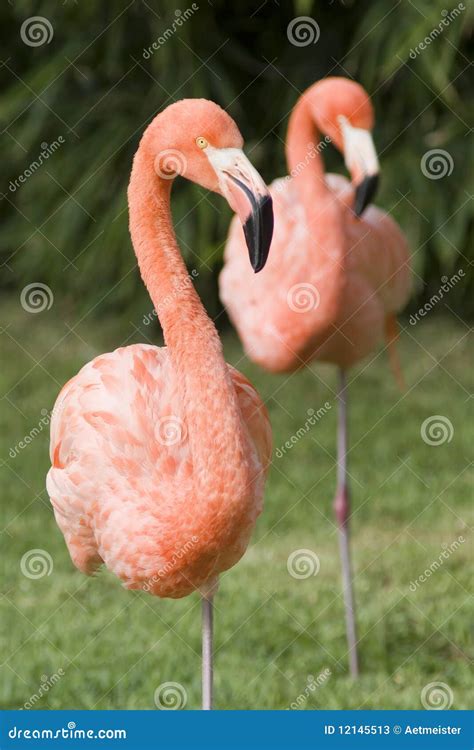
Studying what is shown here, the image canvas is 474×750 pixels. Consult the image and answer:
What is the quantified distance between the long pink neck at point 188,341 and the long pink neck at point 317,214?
1.18 meters

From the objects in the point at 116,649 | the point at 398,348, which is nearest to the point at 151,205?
the point at 116,649

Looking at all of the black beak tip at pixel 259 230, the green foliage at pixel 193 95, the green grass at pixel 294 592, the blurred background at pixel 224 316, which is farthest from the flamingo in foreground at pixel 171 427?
the green foliage at pixel 193 95

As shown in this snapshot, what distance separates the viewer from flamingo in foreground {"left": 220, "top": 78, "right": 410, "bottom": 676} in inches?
141

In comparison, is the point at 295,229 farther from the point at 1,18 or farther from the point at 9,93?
the point at 1,18

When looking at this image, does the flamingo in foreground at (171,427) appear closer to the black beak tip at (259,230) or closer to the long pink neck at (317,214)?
the black beak tip at (259,230)

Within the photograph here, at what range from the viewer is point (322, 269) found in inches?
142

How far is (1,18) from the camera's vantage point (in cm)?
750

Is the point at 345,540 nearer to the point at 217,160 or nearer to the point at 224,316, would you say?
the point at 217,160

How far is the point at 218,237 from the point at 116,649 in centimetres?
337

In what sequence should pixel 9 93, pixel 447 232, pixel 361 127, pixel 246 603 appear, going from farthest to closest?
1. pixel 9 93
2. pixel 447 232
3. pixel 246 603
4. pixel 361 127

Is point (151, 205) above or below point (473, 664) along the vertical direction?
above

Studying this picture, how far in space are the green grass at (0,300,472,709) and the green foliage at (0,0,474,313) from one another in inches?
34.3

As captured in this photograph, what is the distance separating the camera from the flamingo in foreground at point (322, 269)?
3588 mm

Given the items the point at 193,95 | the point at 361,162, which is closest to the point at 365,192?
the point at 361,162
